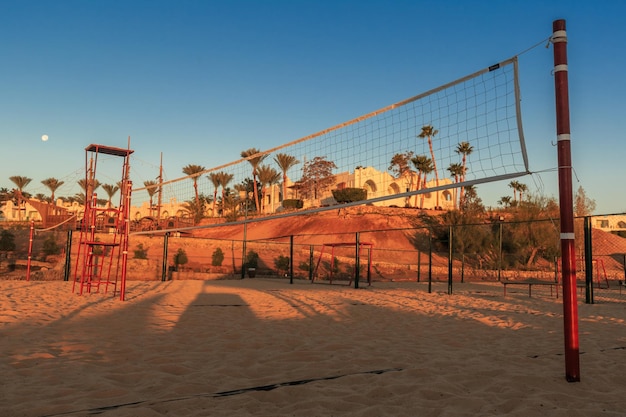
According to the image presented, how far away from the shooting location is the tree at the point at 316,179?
53250 mm

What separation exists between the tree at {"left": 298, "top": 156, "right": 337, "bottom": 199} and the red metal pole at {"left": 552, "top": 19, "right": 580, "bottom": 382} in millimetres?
48859

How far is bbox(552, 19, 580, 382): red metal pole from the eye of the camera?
3500 millimetres

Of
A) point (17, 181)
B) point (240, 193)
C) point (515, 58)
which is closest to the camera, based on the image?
point (515, 58)

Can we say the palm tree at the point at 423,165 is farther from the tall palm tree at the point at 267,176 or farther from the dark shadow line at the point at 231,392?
the dark shadow line at the point at 231,392

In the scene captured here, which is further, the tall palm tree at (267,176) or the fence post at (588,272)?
the tall palm tree at (267,176)

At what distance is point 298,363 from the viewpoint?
403 cm

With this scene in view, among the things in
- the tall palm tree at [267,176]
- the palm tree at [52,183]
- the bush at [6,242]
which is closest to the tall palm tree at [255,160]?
the tall palm tree at [267,176]

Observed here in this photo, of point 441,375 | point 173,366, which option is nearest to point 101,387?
point 173,366

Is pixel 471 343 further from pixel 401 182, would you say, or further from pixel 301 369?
pixel 401 182

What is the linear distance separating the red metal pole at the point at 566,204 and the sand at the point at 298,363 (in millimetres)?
276

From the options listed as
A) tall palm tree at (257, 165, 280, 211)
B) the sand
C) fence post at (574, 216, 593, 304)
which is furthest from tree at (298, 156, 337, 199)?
the sand

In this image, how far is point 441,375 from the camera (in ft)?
11.9

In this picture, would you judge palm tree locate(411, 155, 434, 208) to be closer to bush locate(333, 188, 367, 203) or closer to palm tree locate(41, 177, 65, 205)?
bush locate(333, 188, 367, 203)

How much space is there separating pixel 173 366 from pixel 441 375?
2.18 m
